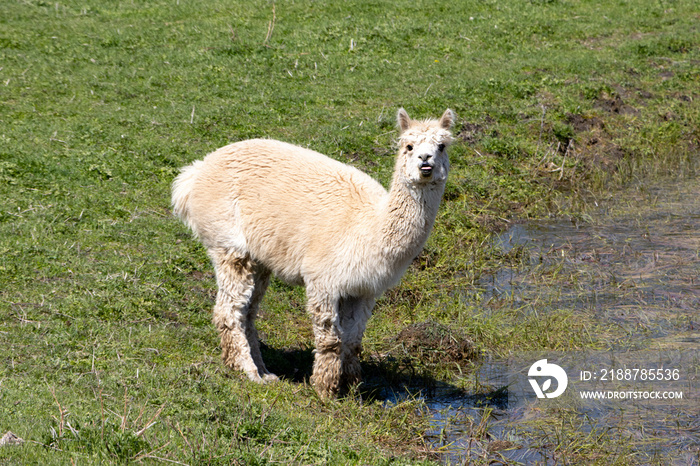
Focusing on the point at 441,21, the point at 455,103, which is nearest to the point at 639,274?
the point at 455,103

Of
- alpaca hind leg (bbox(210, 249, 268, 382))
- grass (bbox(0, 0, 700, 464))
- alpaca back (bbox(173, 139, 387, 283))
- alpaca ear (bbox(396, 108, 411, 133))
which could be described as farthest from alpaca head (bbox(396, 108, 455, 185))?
grass (bbox(0, 0, 700, 464))

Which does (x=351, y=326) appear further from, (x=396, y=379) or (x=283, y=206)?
(x=283, y=206)

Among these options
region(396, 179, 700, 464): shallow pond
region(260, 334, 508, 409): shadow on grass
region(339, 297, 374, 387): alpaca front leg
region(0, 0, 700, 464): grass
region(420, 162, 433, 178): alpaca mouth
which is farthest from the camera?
region(260, 334, 508, 409): shadow on grass

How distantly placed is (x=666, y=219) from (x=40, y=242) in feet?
25.0

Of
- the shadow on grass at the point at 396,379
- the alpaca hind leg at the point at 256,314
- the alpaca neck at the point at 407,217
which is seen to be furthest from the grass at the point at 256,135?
the alpaca neck at the point at 407,217

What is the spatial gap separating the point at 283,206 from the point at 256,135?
16.2 ft

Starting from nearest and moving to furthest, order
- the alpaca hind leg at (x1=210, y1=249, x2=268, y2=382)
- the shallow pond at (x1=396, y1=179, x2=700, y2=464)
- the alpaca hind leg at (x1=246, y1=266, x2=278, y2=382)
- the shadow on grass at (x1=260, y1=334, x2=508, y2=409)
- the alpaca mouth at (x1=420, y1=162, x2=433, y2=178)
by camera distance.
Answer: the alpaca mouth at (x1=420, y1=162, x2=433, y2=178) → the shallow pond at (x1=396, y1=179, x2=700, y2=464) → the shadow on grass at (x1=260, y1=334, x2=508, y2=409) → the alpaca hind leg at (x1=210, y1=249, x2=268, y2=382) → the alpaca hind leg at (x1=246, y1=266, x2=278, y2=382)

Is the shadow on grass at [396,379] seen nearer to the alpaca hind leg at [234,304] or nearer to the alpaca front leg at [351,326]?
the alpaca front leg at [351,326]

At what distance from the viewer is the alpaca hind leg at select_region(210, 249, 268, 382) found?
7.20 metres

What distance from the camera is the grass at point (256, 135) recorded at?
5871 millimetres

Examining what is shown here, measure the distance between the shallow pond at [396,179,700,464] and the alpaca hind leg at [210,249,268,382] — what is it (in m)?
1.73

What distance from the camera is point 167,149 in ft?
36.1

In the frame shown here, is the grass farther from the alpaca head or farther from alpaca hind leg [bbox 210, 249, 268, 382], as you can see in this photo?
the alpaca head

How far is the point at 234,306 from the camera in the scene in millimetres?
7238
